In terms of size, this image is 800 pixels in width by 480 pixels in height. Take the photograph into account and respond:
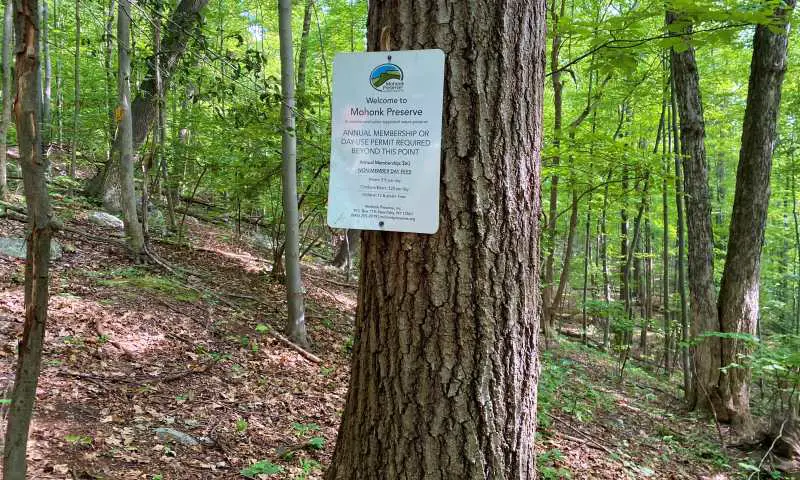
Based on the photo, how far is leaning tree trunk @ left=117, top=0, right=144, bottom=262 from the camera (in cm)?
561

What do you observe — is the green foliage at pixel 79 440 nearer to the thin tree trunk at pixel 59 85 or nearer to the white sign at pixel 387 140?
the white sign at pixel 387 140

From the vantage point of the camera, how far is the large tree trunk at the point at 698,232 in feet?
22.0

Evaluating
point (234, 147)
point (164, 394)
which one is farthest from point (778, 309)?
point (164, 394)

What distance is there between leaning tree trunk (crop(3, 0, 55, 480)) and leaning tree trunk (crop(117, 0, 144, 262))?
4.67 meters

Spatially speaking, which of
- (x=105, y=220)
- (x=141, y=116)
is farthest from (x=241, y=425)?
(x=141, y=116)

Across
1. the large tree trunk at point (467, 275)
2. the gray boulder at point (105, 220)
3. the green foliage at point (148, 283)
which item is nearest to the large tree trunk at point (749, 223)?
the large tree trunk at point (467, 275)

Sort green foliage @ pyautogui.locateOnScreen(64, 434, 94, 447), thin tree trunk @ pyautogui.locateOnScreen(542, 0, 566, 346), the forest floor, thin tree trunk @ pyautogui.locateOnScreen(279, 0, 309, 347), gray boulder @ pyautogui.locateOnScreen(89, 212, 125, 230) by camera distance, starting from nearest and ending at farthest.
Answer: green foliage @ pyautogui.locateOnScreen(64, 434, 94, 447)
the forest floor
thin tree trunk @ pyautogui.locateOnScreen(279, 0, 309, 347)
thin tree trunk @ pyautogui.locateOnScreen(542, 0, 566, 346)
gray boulder @ pyautogui.locateOnScreen(89, 212, 125, 230)

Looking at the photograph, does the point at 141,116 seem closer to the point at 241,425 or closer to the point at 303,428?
the point at 241,425

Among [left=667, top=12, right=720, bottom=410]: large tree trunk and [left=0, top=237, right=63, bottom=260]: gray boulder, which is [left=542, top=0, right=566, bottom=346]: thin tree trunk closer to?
[left=667, top=12, right=720, bottom=410]: large tree trunk

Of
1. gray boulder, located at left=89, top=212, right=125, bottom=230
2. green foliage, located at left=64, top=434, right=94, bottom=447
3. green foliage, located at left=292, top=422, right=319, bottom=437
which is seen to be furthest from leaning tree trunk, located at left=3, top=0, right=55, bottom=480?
gray boulder, located at left=89, top=212, right=125, bottom=230

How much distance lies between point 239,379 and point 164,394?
678mm

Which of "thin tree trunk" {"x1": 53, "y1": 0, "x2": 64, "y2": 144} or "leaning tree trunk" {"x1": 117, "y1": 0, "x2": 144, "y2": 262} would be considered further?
"thin tree trunk" {"x1": 53, "y1": 0, "x2": 64, "y2": 144}

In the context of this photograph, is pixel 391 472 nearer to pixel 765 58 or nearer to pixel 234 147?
pixel 234 147

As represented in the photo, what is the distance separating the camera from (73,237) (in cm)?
662
